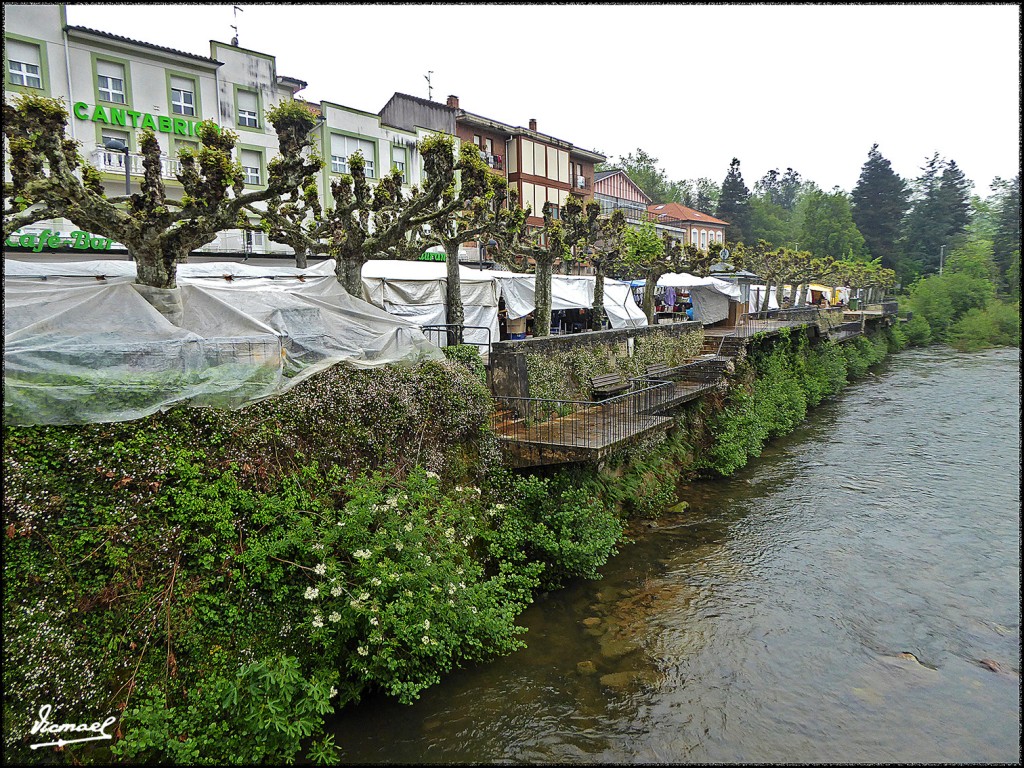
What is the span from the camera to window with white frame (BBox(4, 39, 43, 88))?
19.0 meters

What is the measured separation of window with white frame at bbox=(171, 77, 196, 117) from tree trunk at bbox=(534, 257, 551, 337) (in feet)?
51.5

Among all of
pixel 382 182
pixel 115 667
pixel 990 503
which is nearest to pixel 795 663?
pixel 115 667

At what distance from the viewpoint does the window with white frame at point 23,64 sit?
1902 centimetres

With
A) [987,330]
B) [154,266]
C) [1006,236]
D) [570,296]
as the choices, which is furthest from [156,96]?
[1006,236]

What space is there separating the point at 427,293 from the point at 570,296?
569cm

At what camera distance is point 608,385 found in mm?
13750

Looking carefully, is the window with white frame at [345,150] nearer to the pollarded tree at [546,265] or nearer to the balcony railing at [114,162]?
the balcony railing at [114,162]

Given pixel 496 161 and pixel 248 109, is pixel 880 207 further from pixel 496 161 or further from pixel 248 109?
pixel 248 109

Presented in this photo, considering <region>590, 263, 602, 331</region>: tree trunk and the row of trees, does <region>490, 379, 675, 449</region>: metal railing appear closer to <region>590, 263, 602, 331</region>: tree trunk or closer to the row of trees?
<region>590, 263, 602, 331</region>: tree trunk

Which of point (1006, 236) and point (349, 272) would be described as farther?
point (1006, 236)

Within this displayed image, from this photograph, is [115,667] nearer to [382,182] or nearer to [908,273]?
[382,182]

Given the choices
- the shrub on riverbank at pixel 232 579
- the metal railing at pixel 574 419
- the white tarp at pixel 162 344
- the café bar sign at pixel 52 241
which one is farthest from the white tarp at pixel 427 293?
the shrub on riverbank at pixel 232 579

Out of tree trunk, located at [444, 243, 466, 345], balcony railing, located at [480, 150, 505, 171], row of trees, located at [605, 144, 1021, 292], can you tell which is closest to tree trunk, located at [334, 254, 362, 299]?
tree trunk, located at [444, 243, 466, 345]

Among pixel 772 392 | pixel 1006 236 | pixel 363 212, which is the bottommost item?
pixel 772 392
